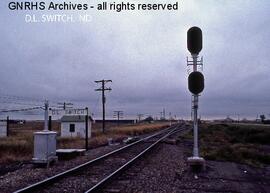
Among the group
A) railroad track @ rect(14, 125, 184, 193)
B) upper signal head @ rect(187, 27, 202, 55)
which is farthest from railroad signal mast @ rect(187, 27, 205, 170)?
railroad track @ rect(14, 125, 184, 193)

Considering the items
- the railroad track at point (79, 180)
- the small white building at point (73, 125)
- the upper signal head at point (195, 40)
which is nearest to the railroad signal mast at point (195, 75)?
the upper signal head at point (195, 40)

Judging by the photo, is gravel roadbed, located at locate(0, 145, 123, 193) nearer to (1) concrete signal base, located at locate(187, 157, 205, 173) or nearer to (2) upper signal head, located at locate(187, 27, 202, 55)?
(1) concrete signal base, located at locate(187, 157, 205, 173)

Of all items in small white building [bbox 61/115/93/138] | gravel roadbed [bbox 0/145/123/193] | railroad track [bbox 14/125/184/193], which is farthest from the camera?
small white building [bbox 61/115/93/138]

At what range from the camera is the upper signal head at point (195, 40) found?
45.0 feet

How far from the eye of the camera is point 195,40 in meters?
13.8

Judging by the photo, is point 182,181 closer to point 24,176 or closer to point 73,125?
point 24,176

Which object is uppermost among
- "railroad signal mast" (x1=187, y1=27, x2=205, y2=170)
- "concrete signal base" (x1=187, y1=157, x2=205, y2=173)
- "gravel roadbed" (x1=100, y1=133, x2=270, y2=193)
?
"railroad signal mast" (x1=187, y1=27, x2=205, y2=170)

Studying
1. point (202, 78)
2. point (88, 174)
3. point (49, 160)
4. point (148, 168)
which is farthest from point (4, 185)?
point (202, 78)

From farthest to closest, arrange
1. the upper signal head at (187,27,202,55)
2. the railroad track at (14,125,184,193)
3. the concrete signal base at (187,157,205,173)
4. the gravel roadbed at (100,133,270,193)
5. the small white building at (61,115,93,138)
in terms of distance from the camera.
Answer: the small white building at (61,115,93,138) < the upper signal head at (187,27,202,55) < the concrete signal base at (187,157,205,173) < the gravel roadbed at (100,133,270,193) < the railroad track at (14,125,184,193)

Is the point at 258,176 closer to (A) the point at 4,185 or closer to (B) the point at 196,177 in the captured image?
(B) the point at 196,177

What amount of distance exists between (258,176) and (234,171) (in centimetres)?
95

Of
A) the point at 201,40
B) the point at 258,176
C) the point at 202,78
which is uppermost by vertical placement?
the point at 201,40

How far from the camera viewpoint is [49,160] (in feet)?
45.3

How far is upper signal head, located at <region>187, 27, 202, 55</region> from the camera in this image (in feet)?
45.0
